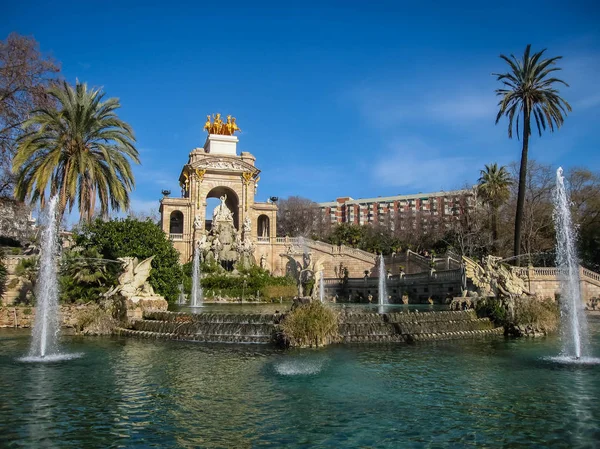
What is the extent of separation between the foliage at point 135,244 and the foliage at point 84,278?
733 millimetres

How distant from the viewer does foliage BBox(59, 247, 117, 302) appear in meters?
20.8

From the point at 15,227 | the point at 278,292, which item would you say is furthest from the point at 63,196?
the point at 15,227

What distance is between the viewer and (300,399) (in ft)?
28.9

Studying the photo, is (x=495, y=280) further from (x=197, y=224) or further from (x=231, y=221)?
(x=197, y=224)

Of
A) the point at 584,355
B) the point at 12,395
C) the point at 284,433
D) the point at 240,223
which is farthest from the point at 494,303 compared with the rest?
the point at 240,223

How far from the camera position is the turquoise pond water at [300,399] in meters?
6.85

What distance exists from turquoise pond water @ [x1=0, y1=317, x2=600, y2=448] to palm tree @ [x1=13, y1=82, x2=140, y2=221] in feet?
35.5

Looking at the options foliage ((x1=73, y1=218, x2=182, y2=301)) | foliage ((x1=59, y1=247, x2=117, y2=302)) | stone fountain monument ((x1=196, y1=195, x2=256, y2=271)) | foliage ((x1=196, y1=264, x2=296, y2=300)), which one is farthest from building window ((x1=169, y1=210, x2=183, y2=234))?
foliage ((x1=59, y1=247, x2=117, y2=302))

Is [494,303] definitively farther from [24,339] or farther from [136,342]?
[24,339]

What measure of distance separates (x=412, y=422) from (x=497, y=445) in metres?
1.35

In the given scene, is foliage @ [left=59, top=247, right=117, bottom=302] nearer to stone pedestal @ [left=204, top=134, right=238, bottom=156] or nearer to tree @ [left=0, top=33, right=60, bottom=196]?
tree @ [left=0, top=33, right=60, bottom=196]

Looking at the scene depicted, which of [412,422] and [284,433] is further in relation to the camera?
[412,422]

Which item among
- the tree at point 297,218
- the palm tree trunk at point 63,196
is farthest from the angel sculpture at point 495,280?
the tree at point 297,218

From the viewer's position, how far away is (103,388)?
962 centimetres
